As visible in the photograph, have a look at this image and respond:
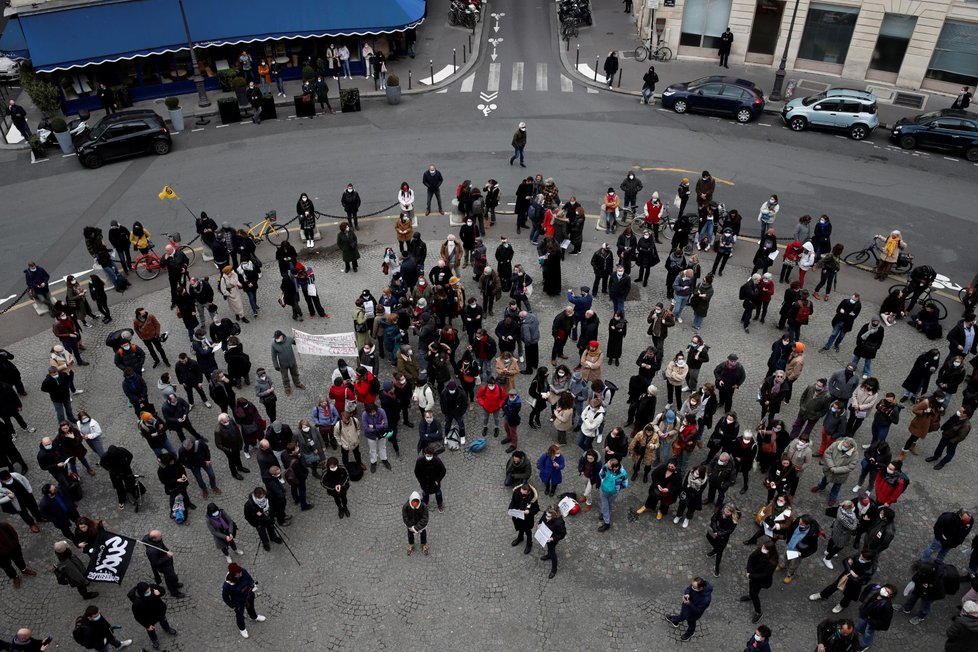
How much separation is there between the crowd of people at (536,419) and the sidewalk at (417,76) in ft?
43.5

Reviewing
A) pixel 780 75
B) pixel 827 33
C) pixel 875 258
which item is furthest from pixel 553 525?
pixel 827 33

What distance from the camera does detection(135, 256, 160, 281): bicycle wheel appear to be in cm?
2119

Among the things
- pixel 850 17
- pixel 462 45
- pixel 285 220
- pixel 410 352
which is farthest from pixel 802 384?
pixel 462 45

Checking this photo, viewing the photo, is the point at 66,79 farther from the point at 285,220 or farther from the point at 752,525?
the point at 752,525

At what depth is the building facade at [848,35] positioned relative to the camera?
31969mm

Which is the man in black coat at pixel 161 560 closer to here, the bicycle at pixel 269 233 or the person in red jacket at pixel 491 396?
the person in red jacket at pixel 491 396

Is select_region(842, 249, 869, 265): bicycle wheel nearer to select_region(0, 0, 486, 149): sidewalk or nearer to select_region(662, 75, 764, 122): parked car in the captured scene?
select_region(662, 75, 764, 122): parked car

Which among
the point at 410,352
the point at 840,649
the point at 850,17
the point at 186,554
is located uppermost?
the point at 850,17

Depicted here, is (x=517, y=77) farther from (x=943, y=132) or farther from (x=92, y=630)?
(x=92, y=630)

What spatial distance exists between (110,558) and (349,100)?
2288 cm

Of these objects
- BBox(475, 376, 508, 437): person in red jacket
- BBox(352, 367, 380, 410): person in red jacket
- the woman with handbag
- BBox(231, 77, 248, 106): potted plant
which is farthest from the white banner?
BBox(231, 77, 248, 106): potted plant

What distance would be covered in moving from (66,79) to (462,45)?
17.6 meters

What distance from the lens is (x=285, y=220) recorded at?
79.0ft

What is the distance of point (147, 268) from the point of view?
Answer: 2122cm
